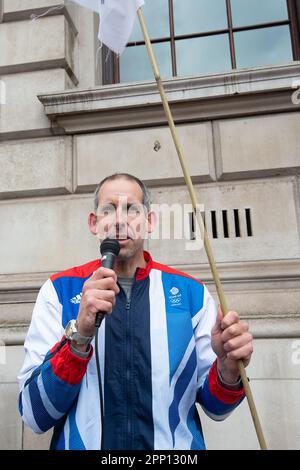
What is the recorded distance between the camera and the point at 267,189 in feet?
11.5

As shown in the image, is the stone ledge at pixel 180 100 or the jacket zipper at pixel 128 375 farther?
the stone ledge at pixel 180 100

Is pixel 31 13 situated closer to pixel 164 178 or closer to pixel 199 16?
pixel 199 16

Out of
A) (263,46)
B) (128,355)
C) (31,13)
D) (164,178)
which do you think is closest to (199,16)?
(263,46)

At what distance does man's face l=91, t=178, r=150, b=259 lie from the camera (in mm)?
1857

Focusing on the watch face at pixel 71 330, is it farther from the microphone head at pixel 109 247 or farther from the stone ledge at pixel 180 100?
the stone ledge at pixel 180 100

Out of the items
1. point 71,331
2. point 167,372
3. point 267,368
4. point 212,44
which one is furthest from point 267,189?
point 71,331

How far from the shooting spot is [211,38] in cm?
428

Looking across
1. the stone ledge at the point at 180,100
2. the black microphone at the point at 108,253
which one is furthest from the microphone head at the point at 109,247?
the stone ledge at the point at 180,100

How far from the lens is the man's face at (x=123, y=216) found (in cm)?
186

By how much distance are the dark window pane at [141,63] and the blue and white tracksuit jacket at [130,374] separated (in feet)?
9.49

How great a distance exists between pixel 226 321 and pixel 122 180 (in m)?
0.86

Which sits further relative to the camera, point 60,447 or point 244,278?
point 244,278

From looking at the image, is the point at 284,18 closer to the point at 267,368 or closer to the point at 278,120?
the point at 278,120

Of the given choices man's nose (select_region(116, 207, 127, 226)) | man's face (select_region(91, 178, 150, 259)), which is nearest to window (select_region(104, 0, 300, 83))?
man's face (select_region(91, 178, 150, 259))
